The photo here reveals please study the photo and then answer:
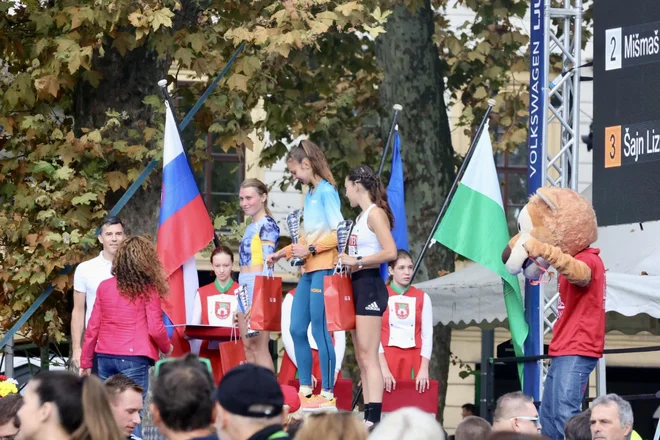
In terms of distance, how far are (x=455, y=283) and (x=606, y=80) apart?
3.76m

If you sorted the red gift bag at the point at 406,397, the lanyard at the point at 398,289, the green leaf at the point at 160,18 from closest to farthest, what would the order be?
1. the red gift bag at the point at 406,397
2. the lanyard at the point at 398,289
3. the green leaf at the point at 160,18

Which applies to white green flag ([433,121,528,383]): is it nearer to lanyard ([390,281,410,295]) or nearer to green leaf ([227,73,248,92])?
lanyard ([390,281,410,295])

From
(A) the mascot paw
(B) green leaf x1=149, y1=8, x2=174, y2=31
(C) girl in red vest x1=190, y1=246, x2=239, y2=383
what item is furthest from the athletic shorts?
(B) green leaf x1=149, y1=8, x2=174, y2=31

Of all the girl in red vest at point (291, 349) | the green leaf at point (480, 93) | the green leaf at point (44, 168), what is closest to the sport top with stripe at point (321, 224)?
the girl in red vest at point (291, 349)

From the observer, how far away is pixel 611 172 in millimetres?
10164

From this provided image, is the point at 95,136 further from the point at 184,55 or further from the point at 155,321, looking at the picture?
the point at 155,321

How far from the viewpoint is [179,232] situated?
1202 centimetres

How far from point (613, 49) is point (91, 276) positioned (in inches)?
169

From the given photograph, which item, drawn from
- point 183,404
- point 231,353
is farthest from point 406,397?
point 183,404

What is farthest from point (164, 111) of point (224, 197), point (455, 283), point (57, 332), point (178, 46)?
point (224, 197)

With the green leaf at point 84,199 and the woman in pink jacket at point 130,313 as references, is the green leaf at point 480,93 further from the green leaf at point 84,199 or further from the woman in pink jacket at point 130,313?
the woman in pink jacket at point 130,313

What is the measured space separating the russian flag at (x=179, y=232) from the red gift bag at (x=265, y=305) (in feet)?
3.61

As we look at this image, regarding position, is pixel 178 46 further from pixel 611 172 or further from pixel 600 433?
Answer: pixel 600 433

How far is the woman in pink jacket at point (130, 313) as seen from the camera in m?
10.1
